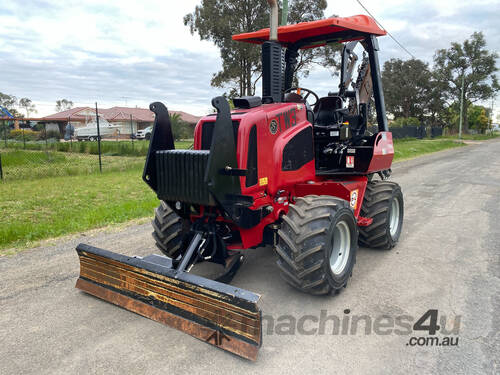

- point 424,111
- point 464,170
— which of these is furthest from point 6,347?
point 424,111

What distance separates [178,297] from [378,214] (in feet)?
9.79

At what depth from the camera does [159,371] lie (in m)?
2.75

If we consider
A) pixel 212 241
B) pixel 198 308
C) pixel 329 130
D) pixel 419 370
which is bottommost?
pixel 419 370

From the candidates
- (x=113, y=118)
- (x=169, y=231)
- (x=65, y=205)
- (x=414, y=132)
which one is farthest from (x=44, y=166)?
(x=414, y=132)

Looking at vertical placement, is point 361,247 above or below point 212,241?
below

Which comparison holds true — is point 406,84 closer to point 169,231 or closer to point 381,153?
point 381,153

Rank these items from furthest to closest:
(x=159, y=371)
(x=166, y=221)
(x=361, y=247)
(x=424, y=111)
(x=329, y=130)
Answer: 1. (x=424, y=111)
2. (x=361, y=247)
3. (x=329, y=130)
4. (x=166, y=221)
5. (x=159, y=371)

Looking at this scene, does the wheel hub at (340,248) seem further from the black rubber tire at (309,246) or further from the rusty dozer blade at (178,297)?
the rusty dozer blade at (178,297)

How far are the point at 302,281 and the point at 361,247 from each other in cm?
219

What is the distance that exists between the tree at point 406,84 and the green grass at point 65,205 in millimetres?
47672

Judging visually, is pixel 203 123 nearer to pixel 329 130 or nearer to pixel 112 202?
pixel 329 130

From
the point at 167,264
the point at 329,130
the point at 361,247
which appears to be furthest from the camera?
the point at 361,247

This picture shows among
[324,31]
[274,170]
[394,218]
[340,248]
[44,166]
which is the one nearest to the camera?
[274,170]

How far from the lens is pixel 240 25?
2202cm
